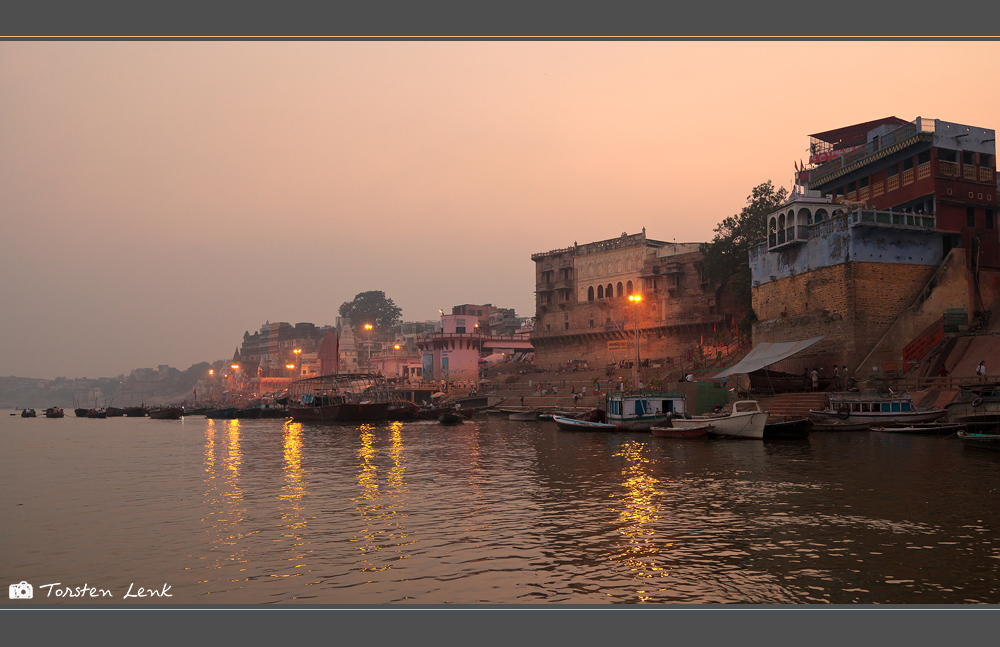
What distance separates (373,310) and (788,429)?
142 m

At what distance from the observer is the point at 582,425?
123 ft

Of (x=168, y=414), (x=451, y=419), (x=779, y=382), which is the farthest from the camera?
(x=168, y=414)

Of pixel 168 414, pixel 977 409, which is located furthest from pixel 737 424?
pixel 168 414

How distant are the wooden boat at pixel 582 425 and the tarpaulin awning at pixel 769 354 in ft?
21.8

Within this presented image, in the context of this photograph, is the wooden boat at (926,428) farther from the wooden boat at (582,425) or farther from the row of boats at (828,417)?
the wooden boat at (582,425)

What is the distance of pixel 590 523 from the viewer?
516 inches

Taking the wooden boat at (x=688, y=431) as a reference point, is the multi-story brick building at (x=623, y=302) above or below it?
above

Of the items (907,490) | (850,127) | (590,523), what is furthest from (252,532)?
(850,127)

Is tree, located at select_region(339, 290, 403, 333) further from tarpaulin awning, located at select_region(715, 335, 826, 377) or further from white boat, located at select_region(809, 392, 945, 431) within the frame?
white boat, located at select_region(809, 392, 945, 431)

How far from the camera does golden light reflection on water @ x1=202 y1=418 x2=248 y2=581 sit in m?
11.1

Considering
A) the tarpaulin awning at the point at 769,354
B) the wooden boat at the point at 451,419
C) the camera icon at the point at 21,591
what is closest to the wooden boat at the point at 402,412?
the wooden boat at the point at 451,419

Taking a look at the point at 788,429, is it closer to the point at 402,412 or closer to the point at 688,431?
the point at 688,431

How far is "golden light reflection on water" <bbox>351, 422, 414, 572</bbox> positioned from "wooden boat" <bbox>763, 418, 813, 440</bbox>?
1474 cm

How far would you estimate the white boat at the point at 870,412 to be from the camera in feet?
99.9
